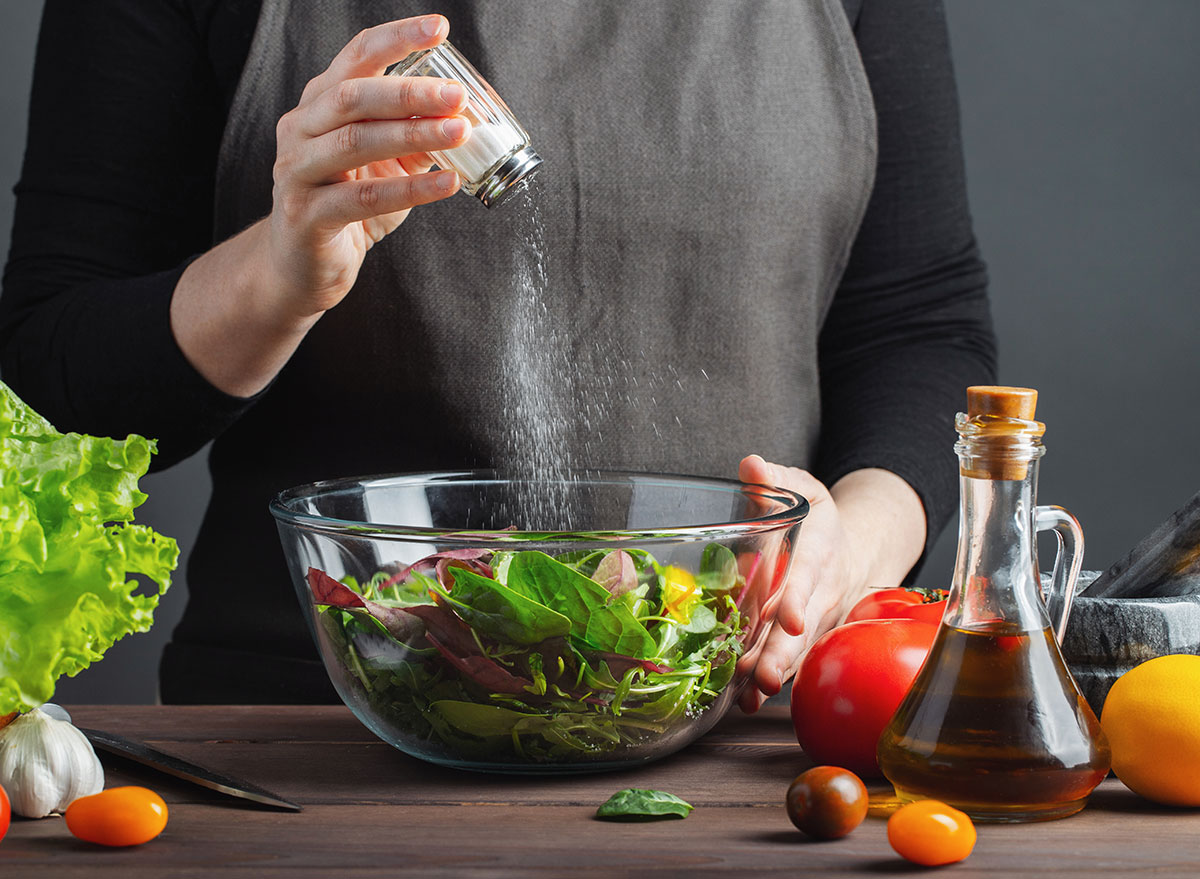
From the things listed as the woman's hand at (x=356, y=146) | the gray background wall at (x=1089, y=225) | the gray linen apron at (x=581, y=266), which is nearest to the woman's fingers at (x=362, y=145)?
the woman's hand at (x=356, y=146)

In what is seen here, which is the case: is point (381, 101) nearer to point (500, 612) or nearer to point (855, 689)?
point (500, 612)

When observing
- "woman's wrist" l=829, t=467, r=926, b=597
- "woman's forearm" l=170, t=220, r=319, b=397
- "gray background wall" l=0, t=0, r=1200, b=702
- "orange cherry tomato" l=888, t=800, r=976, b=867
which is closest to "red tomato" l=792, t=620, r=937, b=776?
"orange cherry tomato" l=888, t=800, r=976, b=867

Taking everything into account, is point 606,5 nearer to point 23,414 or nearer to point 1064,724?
point 23,414

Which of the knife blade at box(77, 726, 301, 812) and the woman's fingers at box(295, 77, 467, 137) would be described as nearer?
the knife blade at box(77, 726, 301, 812)

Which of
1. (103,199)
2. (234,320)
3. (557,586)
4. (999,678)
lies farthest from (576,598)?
(103,199)

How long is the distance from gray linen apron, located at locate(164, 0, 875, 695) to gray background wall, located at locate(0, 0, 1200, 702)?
4.00 ft

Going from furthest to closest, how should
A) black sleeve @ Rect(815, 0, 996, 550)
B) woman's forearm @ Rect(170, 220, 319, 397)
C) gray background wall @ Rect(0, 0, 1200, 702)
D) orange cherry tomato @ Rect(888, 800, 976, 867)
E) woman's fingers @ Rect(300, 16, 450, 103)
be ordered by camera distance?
gray background wall @ Rect(0, 0, 1200, 702)
black sleeve @ Rect(815, 0, 996, 550)
woman's forearm @ Rect(170, 220, 319, 397)
woman's fingers @ Rect(300, 16, 450, 103)
orange cherry tomato @ Rect(888, 800, 976, 867)

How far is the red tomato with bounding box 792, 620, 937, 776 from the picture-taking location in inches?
29.1

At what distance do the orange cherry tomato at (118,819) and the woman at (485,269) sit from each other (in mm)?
523

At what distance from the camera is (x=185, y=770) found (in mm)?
699

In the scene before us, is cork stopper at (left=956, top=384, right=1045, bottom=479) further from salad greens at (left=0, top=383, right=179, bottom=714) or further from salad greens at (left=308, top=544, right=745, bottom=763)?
salad greens at (left=0, top=383, right=179, bottom=714)

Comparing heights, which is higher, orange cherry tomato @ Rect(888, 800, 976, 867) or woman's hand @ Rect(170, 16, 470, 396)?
woman's hand @ Rect(170, 16, 470, 396)

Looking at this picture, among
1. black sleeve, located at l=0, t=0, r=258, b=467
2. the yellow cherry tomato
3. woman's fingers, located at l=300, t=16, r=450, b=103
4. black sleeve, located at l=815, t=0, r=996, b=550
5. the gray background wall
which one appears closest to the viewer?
the yellow cherry tomato

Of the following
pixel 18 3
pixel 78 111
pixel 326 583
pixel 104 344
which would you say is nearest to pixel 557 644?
pixel 326 583
